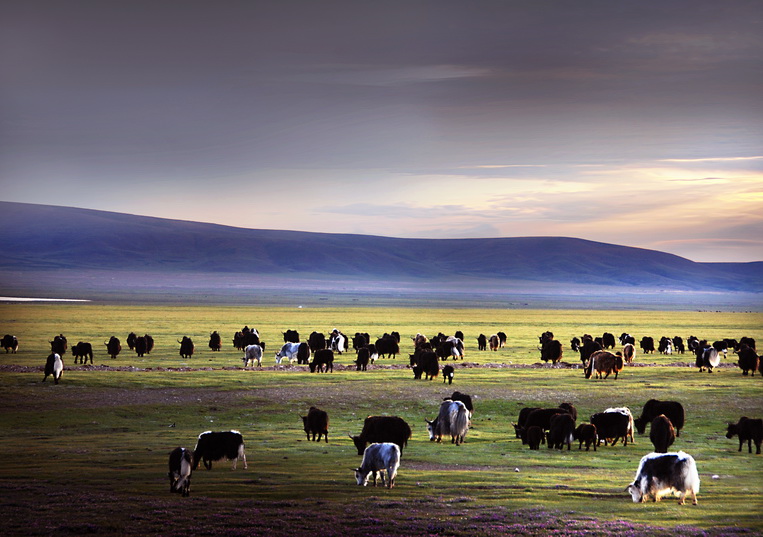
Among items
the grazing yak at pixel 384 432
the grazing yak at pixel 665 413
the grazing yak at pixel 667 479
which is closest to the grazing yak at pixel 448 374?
the grazing yak at pixel 665 413

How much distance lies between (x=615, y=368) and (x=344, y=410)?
59.7 ft

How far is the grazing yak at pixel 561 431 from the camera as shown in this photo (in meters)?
23.6

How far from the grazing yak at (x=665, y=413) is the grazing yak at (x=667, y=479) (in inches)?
386

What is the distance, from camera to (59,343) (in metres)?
47.2

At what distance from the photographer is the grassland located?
49.0 feet

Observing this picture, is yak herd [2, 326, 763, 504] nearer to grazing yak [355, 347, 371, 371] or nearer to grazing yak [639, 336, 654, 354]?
grazing yak [355, 347, 371, 371]

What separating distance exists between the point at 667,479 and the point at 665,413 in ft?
34.0

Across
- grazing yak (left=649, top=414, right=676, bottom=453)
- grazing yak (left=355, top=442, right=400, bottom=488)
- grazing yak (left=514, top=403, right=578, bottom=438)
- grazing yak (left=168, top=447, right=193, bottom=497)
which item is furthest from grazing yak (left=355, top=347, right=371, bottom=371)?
grazing yak (left=168, top=447, right=193, bottom=497)

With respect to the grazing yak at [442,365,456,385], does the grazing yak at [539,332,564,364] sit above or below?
above

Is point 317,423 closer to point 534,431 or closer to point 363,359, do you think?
point 534,431

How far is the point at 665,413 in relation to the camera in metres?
26.3

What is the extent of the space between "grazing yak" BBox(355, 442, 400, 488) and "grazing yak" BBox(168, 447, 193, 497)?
404 centimetres

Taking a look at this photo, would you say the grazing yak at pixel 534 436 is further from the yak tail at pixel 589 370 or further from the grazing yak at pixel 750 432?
the yak tail at pixel 589 370

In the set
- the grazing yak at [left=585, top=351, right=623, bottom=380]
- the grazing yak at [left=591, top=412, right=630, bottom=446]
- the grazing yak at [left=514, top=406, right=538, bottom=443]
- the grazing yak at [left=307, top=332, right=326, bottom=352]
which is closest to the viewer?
the grazing yak at [left=591, top=412, right=630, bottom=446]
